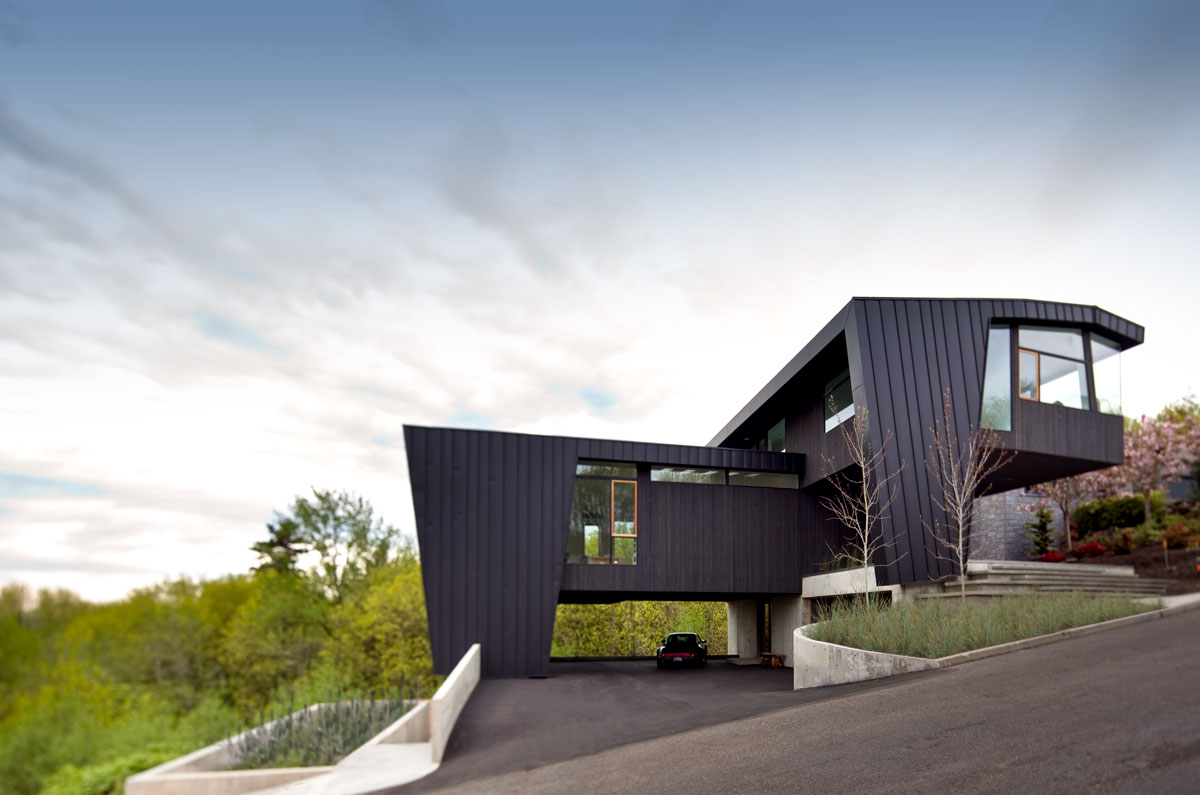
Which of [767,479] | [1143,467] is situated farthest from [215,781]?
[1143,467]

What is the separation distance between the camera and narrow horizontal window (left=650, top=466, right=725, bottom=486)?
1756cm

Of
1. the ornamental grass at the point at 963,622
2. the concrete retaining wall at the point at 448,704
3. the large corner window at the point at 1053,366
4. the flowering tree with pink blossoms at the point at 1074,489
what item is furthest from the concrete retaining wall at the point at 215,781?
the flowering tree with pink blossoms at the point at 1074,489

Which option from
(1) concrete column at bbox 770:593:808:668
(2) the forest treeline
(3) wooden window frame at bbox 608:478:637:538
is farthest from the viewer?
(2) the forest treeline

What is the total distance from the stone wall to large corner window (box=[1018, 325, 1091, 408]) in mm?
8619

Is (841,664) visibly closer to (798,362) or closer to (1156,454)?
(798,362)

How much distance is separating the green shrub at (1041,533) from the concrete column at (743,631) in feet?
30.4

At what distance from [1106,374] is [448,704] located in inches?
631

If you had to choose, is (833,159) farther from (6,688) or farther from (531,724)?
(6,688)

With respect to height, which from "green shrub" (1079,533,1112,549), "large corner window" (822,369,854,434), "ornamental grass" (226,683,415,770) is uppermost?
"large corner window" (822,369,854,434)

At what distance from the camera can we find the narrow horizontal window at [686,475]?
691 inches

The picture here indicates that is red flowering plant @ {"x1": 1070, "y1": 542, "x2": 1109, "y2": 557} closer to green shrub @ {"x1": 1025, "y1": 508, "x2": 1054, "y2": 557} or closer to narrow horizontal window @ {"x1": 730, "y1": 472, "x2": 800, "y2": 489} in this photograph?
green shrub @ {"x1": 1025, "y1": 508, "x2": 1054, "y2": 557}

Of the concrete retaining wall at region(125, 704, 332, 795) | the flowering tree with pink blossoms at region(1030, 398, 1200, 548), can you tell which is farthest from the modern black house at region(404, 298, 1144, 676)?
the flowering tree with pink blossoms at region(1030, 398, 1200, 548)

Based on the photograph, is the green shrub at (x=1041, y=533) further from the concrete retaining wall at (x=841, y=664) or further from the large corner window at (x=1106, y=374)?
the concrete retaining wall at (x=841, y=664)

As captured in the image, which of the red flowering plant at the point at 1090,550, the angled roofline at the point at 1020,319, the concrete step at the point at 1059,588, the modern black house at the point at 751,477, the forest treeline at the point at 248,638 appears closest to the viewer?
the concrete step at the point at 1059,588
